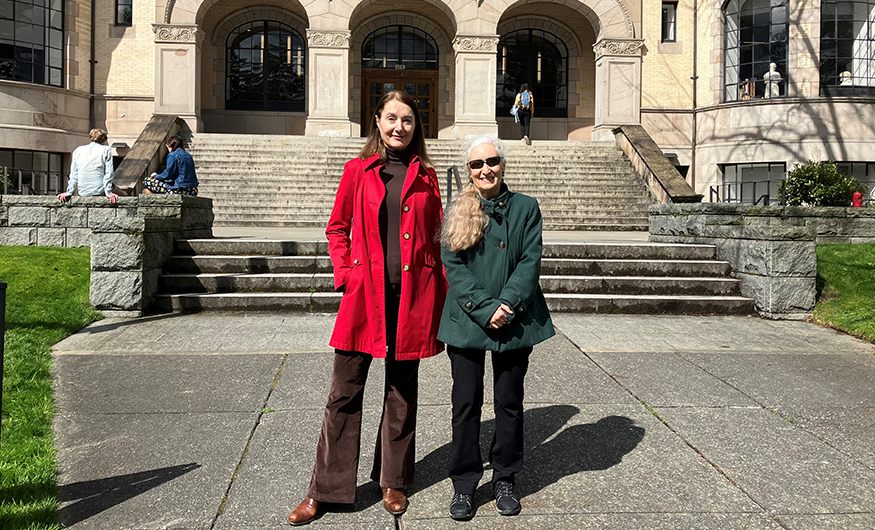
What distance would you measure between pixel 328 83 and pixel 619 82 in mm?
9388

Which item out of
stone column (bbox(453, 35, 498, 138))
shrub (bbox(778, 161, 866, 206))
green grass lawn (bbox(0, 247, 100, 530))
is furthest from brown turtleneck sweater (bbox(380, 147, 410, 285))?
stone column (bbox(453, 35, 498, 138))

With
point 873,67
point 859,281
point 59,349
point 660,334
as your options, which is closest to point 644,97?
point 873,67

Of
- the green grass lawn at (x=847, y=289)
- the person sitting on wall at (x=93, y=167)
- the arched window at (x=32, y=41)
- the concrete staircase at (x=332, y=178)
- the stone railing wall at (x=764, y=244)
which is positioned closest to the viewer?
the green grass lawn at (x=847, y=289)

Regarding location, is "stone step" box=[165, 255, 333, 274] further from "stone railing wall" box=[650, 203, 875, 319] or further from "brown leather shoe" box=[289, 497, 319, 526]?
"brown leather shoe" box=[289, 497, 319, 526]

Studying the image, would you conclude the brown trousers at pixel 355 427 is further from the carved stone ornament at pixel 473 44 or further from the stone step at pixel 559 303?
the carved stone ornament at pixel 473 44

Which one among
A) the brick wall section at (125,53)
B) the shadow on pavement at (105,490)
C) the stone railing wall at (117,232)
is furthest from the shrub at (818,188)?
the brick wall section at (125,53)

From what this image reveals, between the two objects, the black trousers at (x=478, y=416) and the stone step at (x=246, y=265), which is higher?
the stone step at (x=246, y=265)

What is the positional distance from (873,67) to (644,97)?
670 centimetres

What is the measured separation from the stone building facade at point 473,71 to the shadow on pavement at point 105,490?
61.8ft

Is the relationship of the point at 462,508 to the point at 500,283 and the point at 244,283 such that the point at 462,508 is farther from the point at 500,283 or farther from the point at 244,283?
the point at 244,283

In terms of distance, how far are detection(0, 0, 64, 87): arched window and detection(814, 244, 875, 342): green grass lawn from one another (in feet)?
71.3

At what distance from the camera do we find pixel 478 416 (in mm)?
3213

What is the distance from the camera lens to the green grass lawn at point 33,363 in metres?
3.13

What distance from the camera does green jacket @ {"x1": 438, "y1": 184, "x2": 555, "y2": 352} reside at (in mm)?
3139
